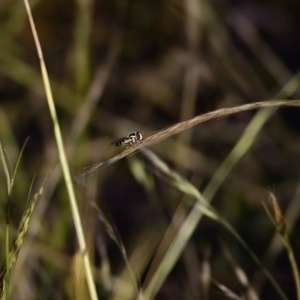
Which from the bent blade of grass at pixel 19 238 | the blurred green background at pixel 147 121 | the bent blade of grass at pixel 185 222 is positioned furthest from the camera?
the blurred green background at pixel 147 121

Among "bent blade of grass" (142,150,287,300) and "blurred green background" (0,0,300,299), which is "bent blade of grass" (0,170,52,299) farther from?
"blurred green background" (0,0,300,299)

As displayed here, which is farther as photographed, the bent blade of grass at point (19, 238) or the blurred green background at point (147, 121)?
the blurred green background at point (147, 121)

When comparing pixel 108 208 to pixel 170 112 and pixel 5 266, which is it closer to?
pixel 170 112

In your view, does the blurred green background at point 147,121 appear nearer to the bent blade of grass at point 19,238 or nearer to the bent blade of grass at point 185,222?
the bent blade of grass at point 185,222

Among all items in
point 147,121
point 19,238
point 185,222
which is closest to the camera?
point 19,238

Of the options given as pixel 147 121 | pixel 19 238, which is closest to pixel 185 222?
pixel 19 238

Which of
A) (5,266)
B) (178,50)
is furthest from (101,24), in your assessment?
(5,266)

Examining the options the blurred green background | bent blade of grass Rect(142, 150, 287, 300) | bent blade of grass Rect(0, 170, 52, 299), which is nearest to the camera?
bent blade of grass Rect(0, 170, 52, 299)

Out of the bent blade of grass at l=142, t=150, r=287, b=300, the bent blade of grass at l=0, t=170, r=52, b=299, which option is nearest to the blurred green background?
the bent blade of grass at l=142, t=150, r=287, b=300

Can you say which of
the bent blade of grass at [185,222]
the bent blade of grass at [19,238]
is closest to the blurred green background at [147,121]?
the bent blade of grass at [185,222]

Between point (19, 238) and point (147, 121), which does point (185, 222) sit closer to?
point (19, 238)
